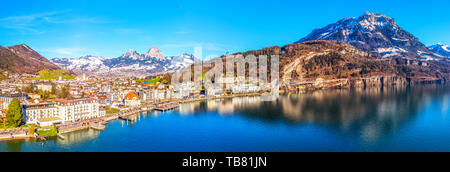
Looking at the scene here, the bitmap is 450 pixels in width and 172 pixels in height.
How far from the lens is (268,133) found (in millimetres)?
15984

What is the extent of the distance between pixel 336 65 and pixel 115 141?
5370 cm

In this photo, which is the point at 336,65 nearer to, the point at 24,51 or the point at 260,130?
the point at 260,130

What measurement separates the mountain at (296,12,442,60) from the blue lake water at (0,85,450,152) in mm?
66748

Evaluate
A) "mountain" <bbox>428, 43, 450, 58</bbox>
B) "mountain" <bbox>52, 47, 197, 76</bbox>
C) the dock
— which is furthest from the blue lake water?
"mountain" <bbox>52, 47, 197, 76</bbox>

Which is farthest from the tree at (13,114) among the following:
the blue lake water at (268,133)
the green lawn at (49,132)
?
the blue lake water at (268,133)

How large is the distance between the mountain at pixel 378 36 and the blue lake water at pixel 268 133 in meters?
66.7

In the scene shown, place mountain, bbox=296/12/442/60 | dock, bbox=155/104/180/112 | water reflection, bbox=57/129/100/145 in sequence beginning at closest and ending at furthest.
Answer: water reflection, bbox=57/129/100/145 → dock, bbox=155/104/180/112 → mountain, bbox=296/12/442/60

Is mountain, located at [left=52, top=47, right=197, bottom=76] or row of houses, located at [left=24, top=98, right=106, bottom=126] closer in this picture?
row of houses, located at [left=24, top=98, right=106, bottom=126]

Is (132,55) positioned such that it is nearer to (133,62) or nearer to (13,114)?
(133,62)

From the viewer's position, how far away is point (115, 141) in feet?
46.6

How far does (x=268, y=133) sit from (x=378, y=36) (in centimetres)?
8740

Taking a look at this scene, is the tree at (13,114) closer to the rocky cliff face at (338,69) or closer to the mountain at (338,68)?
the mountain at (338,68)

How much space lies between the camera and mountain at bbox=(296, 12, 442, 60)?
8194cm

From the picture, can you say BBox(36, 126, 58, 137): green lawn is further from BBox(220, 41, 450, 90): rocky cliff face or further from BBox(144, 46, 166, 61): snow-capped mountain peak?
BBox(144, 46, 166, 61): snow-capped mountain peak
